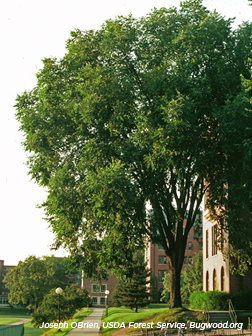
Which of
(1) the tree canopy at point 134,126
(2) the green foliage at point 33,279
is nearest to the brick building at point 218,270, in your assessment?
(1) the tree canopy at point 134,126

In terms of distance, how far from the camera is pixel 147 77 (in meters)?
24.0

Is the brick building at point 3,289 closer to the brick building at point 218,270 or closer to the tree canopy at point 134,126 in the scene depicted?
the brick building at point 218,270

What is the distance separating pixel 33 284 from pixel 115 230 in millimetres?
69790

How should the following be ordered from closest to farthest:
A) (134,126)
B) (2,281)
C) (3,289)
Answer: (134,126)
(3,289)
(2,281)

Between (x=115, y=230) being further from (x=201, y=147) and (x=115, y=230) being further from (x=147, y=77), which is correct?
(x=147, y=77)

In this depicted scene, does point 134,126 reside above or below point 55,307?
above

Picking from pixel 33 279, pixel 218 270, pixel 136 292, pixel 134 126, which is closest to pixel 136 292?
pixel 136 292

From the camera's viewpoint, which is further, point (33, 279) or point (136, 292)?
Answer: point (33, 279)

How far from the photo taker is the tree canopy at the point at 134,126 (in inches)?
877

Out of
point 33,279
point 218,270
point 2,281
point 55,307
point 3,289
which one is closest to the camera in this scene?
point 218,270

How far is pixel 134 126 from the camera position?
25.4 meters

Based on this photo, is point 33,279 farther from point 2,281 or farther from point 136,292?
point 2,281

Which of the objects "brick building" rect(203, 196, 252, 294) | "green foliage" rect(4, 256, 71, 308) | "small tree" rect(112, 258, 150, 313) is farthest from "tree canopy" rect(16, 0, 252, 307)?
"green foliage" rect(4, 256, 71, 308)

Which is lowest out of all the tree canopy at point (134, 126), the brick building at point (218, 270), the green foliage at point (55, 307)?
the green foliage at point (55, 307)
